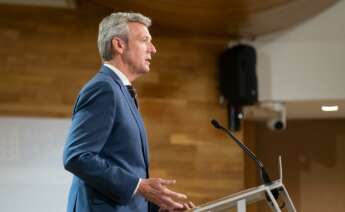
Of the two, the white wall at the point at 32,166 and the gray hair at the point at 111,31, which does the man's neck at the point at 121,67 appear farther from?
the white wall at the point at 32,166

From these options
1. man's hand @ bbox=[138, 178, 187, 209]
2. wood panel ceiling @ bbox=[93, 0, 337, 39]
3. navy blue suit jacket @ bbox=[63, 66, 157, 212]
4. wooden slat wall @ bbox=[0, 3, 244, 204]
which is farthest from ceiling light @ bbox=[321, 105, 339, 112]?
man's hand @ bbox=[138, 178, 187, 209]

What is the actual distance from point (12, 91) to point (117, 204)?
9.00 ft

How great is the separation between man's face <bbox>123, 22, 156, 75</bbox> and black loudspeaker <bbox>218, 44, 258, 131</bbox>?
7.76 ft

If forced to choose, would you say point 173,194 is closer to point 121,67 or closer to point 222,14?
point 121,67

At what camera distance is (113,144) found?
1483mm

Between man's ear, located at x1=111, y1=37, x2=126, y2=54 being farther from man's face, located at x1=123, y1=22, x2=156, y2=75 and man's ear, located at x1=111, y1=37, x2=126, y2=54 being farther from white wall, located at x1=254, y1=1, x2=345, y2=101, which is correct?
white wall, located at x1=254, y1=1, x2=345, y2=101

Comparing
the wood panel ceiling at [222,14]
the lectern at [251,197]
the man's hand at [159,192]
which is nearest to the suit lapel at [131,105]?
the man's hand at [159,192]

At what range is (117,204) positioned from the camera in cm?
144

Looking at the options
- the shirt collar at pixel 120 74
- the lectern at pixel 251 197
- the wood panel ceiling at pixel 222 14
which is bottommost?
the lectern at pixel 251 197

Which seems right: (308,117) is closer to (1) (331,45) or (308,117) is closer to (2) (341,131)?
(2) (341,131)

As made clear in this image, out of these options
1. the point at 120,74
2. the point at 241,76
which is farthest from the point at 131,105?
the point at 241,76

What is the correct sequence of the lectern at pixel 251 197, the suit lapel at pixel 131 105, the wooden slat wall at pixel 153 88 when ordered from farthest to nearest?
the wooden slat wall at pixel 153 88, the suit lapel at pixel 131 105, the lectern at pixel 251 197

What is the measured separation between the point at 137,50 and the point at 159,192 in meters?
0.48

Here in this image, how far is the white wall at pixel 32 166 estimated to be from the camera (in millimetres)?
A: 3766
